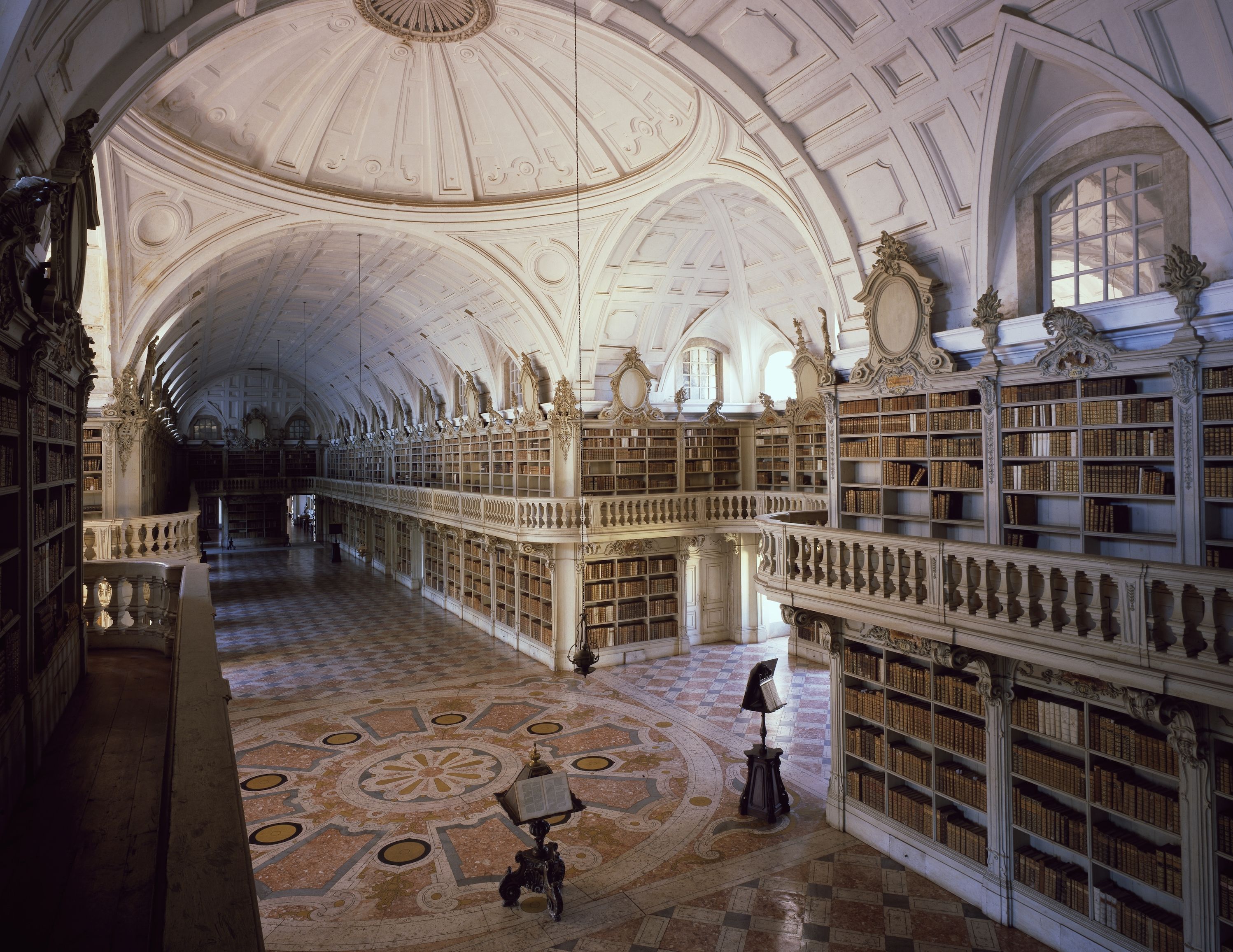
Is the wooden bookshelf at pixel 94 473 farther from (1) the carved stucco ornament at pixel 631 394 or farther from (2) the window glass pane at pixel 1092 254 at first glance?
(2) the window glass pane at pixel 1092 254

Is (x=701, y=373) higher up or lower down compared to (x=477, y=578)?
higher up

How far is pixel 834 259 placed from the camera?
8961 mm

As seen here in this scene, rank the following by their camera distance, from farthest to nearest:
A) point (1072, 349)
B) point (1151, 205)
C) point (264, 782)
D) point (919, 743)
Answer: point (264, 782) → point (919, 743) → point (1072, 349) → point (1151, 205)

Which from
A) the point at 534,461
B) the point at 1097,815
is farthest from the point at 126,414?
the point at 1097,815

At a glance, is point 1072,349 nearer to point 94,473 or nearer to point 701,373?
point 701,373

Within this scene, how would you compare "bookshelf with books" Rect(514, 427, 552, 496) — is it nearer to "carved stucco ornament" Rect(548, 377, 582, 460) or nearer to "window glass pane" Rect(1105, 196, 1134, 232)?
"carved stucco ornament" Rect(548, 377, 582, 460)

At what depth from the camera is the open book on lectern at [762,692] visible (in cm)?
820

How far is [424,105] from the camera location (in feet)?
40.2

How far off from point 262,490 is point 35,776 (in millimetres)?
33796

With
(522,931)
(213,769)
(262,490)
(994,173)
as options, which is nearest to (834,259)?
(994,173)

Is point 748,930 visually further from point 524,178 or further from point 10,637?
point 524,178

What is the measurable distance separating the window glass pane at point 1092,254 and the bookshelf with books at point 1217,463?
1522 mm

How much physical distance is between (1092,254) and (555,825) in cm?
789

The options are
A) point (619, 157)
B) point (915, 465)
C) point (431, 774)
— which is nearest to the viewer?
point (915, 465)
